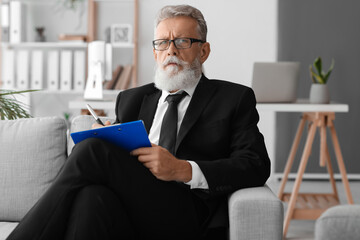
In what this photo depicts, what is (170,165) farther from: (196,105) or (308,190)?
(308,190)

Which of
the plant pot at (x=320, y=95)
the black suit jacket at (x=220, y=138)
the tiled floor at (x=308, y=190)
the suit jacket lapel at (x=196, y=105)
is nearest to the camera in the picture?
the black suit jacket at (x=220, y=138)

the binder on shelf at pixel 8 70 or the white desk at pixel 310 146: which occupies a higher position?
the binder on shelf at pixel 8 70

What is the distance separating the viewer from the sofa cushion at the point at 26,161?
6.12 feet

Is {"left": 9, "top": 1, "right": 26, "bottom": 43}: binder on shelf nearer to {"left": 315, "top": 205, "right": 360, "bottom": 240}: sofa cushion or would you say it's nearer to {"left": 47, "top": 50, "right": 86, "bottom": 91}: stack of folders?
{"left": 47, "top": 50, "right": 86, "bottom": 91}: stack of folders

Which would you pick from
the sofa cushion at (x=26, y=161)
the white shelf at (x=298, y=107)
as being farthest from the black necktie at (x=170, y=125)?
the white shelf at (x=298, y=107)

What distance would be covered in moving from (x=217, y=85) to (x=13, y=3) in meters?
3.00

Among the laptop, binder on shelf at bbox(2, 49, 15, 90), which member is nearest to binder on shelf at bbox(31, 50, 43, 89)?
binder on shelf at bbox(2, 49, 15, 90)

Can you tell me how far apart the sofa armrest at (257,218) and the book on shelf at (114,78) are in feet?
10.1

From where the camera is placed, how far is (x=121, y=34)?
4.54 metres

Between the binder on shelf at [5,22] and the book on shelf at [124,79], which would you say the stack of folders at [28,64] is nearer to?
the binder on shelf at [5,22]

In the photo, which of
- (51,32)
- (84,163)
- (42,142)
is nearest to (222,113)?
(84,163)

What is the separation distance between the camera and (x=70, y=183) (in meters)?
1.46

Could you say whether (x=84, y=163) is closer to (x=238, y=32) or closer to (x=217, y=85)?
(x=217, y=85)

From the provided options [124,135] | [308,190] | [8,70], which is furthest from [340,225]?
[8,70]
